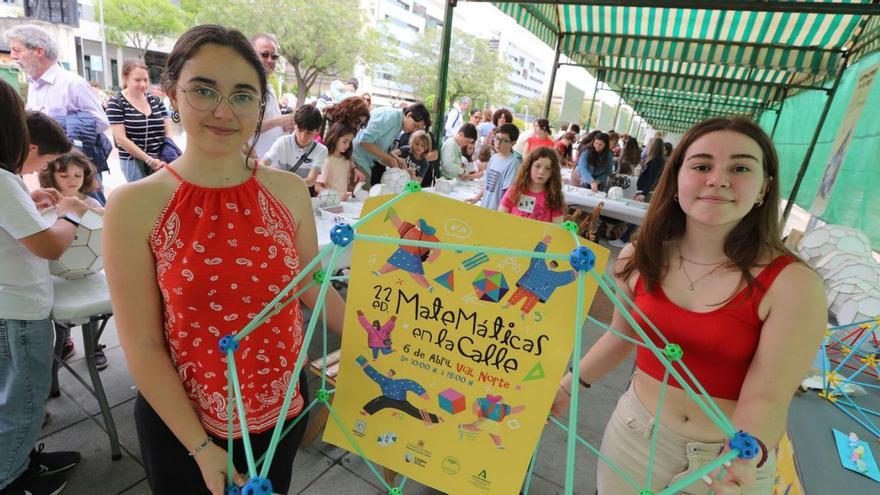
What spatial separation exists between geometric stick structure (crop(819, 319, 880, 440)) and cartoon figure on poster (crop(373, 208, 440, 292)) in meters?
1.61

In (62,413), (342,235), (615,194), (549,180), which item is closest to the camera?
(342,235)

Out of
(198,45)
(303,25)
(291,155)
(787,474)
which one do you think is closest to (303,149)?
(291,155)

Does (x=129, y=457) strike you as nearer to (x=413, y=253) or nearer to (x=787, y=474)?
(x=413, y=253)

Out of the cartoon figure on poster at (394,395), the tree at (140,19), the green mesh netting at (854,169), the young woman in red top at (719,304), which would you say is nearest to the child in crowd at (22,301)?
the cartoon figure on poster at (394,395)

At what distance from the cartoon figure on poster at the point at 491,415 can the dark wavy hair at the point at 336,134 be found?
315 cm

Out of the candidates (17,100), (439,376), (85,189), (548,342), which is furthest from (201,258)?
(85,189)

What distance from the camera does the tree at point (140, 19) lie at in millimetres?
19375

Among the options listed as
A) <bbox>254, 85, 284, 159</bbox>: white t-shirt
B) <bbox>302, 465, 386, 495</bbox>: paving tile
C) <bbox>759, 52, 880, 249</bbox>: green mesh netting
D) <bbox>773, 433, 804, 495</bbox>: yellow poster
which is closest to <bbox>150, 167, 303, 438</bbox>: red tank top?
<bbox>302, 465, 386, 495</bbox>: paving tile

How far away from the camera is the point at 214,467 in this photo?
0.79 metres

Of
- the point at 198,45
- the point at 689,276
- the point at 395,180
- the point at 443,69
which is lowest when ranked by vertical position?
the point at 395,180

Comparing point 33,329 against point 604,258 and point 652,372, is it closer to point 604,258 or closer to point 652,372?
point 604,258

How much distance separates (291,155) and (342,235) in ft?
10.1

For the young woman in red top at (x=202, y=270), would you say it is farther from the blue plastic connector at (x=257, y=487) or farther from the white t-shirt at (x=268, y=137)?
the white t-shirt at (x=268, y=137)

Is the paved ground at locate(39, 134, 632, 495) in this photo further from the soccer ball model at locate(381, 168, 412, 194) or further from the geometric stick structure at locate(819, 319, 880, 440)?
the soccer ball model at locate(381, 168, 412, 194)
